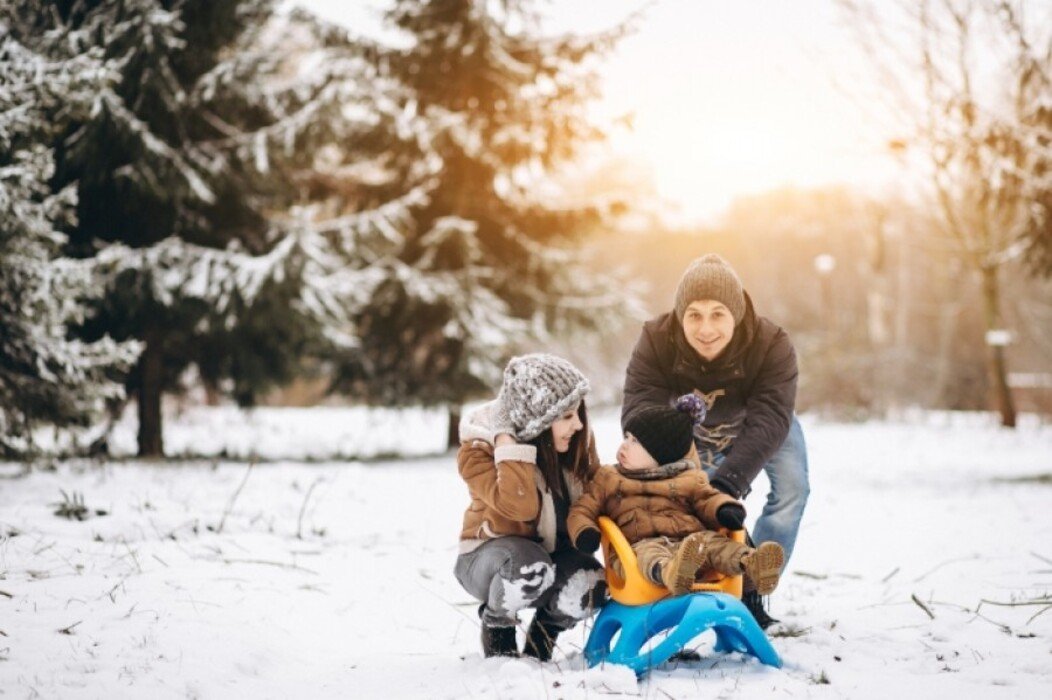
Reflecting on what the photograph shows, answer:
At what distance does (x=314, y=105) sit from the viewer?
320 inches

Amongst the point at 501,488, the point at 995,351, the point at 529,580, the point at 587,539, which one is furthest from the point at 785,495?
the point at 995,351

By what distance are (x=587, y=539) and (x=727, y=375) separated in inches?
43.4

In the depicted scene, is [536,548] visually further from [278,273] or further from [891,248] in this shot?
[891,248]

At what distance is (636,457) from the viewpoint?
9.68 ft

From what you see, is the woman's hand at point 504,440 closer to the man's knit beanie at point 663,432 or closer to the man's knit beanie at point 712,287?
the man's knit beanie at point 663,432

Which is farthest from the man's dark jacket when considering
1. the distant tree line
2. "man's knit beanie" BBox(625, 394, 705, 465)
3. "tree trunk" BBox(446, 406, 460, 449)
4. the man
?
"tree trunk" BBox(446, 406, 460, 449)

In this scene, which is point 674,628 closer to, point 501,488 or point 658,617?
point 658,617

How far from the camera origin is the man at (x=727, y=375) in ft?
11.1

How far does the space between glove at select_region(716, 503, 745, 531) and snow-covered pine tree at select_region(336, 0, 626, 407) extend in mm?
6455

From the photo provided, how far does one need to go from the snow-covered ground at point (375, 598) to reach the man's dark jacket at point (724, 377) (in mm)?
928

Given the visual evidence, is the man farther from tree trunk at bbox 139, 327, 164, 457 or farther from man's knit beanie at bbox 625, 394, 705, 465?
tree trunk at bbox 139, 327, 164, 457

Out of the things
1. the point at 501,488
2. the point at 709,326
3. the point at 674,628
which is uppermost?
Result: the point at 709,326

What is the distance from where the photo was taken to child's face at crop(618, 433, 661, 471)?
2.95 m

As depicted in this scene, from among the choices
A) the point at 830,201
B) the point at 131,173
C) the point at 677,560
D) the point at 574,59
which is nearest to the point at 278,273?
the point at 131,173
